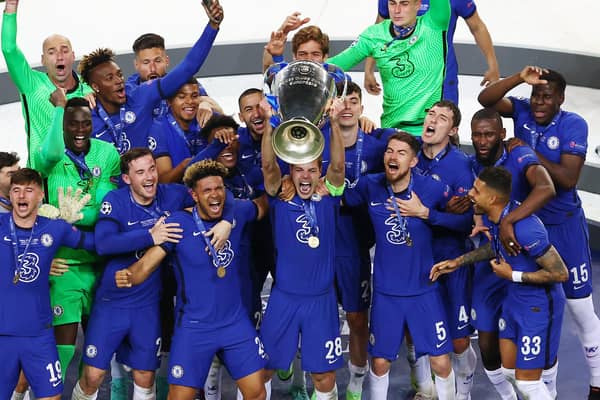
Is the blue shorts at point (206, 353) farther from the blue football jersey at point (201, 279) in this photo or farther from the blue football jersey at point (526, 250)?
the blue football jersey at point (526, 250)

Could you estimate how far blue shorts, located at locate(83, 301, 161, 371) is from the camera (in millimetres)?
6582

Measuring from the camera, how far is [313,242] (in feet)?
21.3

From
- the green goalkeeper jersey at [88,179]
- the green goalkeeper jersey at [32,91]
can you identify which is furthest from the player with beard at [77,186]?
the green goalkeeper jersey at [32,91]

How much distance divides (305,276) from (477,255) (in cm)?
96

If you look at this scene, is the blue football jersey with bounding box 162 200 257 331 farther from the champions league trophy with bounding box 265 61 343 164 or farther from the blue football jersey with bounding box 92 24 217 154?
the blue football jersey with bounding box 92 24 217 154

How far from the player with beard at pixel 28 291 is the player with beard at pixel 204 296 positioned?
41 cm

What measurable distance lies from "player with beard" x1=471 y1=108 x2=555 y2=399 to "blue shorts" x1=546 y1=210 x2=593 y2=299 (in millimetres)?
378

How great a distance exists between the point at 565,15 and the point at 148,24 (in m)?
4.51

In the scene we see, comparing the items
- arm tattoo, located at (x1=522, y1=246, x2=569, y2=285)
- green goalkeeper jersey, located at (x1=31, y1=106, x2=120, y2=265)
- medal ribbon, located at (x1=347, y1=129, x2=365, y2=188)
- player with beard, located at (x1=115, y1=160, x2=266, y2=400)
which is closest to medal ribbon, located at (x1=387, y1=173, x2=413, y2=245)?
medal ribbon, located at (x1=347, y1=129, x2=365, y2=188)

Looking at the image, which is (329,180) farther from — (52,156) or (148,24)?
(148,24)

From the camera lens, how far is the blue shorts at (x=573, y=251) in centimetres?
707

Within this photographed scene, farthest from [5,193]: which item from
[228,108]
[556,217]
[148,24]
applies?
[148,24]

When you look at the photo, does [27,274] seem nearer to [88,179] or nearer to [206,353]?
[88,179]

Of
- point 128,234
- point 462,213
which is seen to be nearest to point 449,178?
point 462,213
